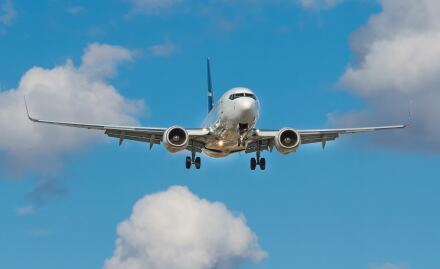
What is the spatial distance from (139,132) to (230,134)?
739 centimetres

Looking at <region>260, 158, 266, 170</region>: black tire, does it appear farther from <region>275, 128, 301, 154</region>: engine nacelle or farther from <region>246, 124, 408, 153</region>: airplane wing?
<region>275, 128, 301, 154</region>: engine nacelle

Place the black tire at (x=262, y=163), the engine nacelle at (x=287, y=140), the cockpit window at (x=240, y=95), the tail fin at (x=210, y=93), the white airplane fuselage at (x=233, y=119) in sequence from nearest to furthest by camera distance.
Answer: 1. the white airplane fuselage at (x=233, y=119)
2. the cockpit window at (x=240, y=95)
3. the engine nacelle at (x=287, y=140)
4. the black tire at (x=262, y=163)
5. the tail fin at (x=210, y=93)

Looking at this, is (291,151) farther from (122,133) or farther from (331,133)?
(122,133)

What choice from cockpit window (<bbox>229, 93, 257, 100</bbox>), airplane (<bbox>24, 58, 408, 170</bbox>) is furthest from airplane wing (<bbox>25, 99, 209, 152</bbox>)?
cockpit window (<bbox>229, 93, 257, 100</bbox>)

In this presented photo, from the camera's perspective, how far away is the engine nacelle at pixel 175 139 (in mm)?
56375

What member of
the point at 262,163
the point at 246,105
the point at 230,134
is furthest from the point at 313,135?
the point at 246,105

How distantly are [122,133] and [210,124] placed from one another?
6441 mm

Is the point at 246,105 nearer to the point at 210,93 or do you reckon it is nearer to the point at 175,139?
the point at 175,139

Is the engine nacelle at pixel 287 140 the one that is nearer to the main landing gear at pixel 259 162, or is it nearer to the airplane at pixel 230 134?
the airplane at pixel 230 134

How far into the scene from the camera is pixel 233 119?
5416 centimetres

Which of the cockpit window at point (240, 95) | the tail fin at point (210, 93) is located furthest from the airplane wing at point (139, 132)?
the tail fin at point (210, 93)

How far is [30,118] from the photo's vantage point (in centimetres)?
5691

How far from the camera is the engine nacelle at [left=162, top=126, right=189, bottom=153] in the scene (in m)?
56.4

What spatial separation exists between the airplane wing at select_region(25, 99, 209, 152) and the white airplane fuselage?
121 cm
